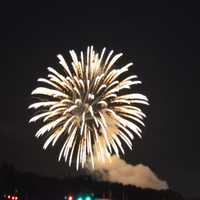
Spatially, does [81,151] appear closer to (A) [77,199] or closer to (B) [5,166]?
(A) [77,199]

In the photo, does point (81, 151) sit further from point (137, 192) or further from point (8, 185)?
point (137, 192)

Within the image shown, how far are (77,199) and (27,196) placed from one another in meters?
100

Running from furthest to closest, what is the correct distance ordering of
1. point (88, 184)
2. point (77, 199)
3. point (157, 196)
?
point (157, 196) < point (88, 184) < point (77, 199)

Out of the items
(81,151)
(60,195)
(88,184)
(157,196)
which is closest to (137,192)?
(157,196)

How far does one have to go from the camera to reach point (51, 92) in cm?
6366

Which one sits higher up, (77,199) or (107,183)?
(107,183)

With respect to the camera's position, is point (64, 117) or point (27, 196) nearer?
point (64, 117)

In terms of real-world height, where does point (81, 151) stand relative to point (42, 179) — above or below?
below

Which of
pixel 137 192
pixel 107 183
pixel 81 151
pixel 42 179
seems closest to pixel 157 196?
pixel 137 192

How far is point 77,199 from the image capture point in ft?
201

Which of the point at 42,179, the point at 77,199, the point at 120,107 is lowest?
the point at 77,199

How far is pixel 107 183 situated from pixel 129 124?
125 metres

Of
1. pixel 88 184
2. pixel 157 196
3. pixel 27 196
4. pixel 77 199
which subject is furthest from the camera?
pixel 157 196

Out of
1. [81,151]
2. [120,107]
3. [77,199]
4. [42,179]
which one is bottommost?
[77,199]
